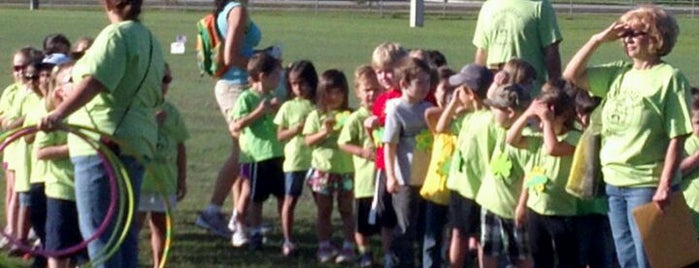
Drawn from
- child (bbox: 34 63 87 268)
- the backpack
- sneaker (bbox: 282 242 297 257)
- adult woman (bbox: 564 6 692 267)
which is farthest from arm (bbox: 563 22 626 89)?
the backpack

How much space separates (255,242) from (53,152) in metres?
2.21

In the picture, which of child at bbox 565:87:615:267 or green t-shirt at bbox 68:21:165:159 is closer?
green t-shirt at bbox 68:21:165:159

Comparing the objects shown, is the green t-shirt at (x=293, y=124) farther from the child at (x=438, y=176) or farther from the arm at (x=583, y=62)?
the arm at (x=583, y=62)

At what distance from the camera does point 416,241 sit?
10.3 m

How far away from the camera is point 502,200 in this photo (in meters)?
9.30

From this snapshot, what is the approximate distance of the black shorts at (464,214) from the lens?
968 cm

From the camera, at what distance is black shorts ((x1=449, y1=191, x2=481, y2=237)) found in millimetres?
9680

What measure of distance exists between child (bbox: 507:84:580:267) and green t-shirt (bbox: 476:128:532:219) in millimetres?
80

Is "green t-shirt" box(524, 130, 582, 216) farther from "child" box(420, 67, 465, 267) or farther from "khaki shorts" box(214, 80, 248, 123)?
"khaki shorts" box(214, 80, 248, 123)

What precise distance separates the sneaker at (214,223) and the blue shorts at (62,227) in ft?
8.62

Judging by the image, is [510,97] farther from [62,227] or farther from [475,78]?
[62,227]

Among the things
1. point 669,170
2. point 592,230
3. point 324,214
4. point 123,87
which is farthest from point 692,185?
point 123,87

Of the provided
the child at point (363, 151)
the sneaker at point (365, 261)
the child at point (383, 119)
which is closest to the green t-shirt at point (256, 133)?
the child at point (363, 151)

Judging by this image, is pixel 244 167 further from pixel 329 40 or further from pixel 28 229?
pixel 329 40
